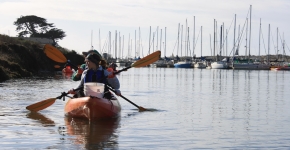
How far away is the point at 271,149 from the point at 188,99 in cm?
1300

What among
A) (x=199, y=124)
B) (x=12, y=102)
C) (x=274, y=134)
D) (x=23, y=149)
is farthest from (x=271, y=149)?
(x=12, y=102)

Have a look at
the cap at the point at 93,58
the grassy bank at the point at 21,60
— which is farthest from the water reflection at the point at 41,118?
the grassy bank at the point at 21,60

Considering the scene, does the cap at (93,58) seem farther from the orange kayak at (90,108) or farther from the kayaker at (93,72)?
the orange kayak at (90,108)

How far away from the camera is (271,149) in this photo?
1203 centimetres

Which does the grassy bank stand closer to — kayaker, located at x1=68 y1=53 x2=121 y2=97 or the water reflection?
the water reflection

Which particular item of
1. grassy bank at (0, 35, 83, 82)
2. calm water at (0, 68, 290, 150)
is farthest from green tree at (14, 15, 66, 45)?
calm water at (0, 68, 290, 150)

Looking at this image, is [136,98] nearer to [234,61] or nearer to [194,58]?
[234,61]

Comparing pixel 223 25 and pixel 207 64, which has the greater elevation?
pixel 223 25

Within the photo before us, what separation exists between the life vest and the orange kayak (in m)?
0.58

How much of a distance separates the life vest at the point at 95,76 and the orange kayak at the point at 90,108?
58 centimetres

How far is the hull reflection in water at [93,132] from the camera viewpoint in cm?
1216

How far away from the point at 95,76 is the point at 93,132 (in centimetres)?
222

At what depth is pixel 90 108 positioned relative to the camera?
14.9 meters

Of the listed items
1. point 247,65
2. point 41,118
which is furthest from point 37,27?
point 41,118
